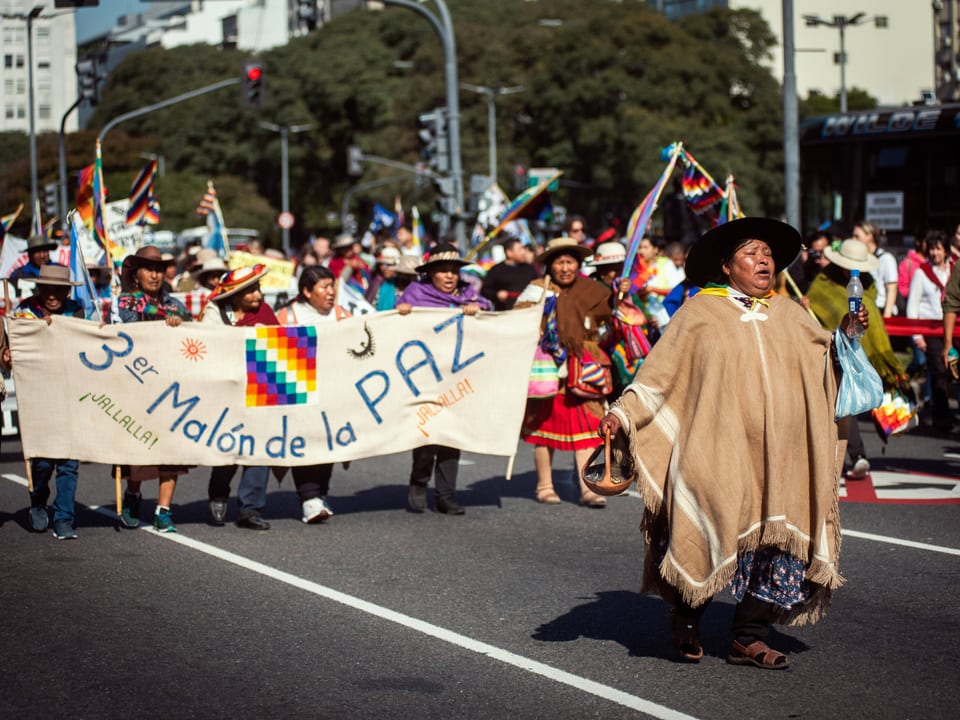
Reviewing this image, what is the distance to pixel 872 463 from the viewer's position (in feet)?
39.7

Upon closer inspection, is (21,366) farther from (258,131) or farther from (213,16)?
(213,16)

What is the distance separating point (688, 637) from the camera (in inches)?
233

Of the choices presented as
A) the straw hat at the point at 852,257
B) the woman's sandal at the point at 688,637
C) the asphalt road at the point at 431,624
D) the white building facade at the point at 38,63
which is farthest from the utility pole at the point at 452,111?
the woman's sandal at the point at 688,637

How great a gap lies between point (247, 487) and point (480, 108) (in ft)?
173

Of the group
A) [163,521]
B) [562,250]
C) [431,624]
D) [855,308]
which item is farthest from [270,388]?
[855,308]

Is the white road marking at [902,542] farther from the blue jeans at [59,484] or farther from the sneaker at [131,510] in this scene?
the blue jeans at [59,484]

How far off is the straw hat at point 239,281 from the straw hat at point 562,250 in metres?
1.92

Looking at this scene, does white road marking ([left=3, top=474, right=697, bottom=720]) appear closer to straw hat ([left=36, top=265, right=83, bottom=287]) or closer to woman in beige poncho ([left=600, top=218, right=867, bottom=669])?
woman in beige poncho ([left=600, top=218, right=867, bottom=669])

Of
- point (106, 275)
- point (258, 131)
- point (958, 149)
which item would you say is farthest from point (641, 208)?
point (258, 131)

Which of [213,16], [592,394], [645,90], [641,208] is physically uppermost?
[213,16]

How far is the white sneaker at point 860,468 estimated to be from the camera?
10961 mm

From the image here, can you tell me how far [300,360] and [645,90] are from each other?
45.1m

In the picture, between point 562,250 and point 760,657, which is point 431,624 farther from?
point 562,250

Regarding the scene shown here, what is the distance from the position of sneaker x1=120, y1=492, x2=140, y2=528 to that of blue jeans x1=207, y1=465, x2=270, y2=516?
1.57 feet
